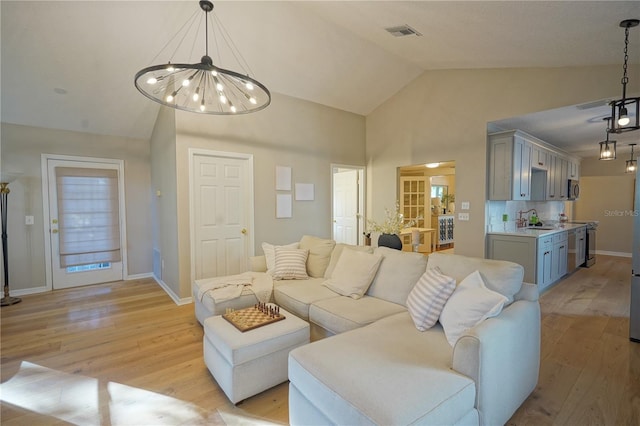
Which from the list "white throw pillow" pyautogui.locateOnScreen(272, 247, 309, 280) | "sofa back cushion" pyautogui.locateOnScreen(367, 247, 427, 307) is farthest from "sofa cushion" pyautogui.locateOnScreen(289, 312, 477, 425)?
"white throw pillow" pyautogui.locateOnScreen(272, 247, 309, 280)

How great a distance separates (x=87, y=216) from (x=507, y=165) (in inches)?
262

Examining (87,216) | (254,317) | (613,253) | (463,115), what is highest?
(463,115)

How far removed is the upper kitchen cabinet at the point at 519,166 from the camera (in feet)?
13.8

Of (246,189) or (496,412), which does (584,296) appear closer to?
(496,412)

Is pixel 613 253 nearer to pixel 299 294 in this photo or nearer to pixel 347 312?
pixel 347 312

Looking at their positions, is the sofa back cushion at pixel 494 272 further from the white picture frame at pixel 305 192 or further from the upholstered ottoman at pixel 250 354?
the white picture frame at pixel 305 192

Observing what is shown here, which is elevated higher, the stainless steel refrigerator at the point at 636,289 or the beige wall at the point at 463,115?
the beige wall at the point at 463,115

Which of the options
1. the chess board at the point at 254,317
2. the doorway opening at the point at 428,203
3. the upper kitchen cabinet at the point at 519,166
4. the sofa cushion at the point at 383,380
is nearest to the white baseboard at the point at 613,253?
the upper kitchen cabinet at the point at 519,166

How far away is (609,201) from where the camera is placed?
23.1ft

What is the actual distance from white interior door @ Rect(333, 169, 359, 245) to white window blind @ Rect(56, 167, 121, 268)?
14.0 ft

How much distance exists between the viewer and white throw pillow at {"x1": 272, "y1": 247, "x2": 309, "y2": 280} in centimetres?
345

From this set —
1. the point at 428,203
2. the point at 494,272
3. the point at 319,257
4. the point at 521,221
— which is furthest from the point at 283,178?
the point at 428,203

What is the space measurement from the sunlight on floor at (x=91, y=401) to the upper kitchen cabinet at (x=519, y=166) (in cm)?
449

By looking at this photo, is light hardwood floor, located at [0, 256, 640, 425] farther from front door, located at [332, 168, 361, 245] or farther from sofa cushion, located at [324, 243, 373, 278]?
front door, located at [332, 168, 361, 245]
